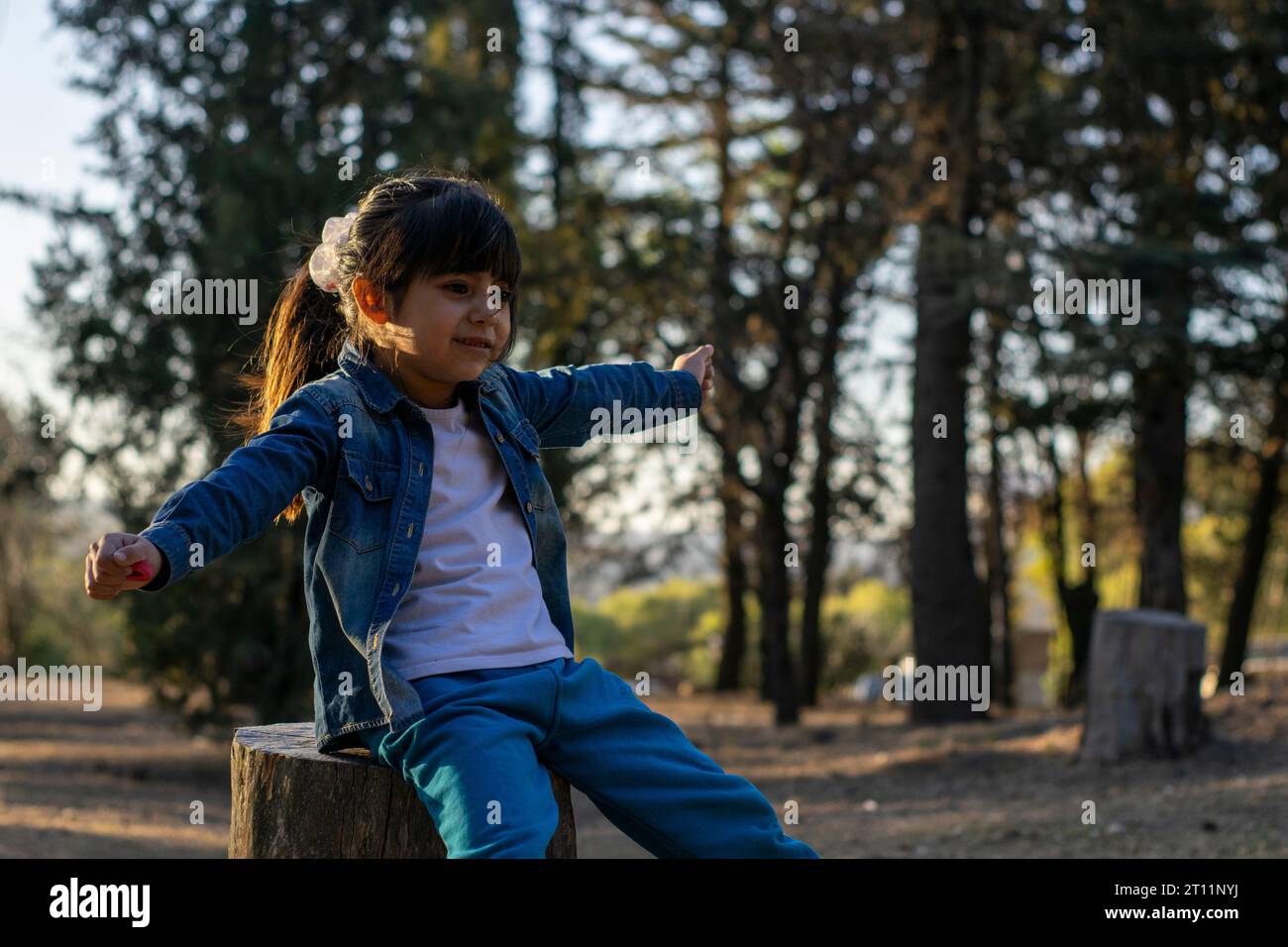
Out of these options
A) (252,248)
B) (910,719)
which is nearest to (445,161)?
(252,248)

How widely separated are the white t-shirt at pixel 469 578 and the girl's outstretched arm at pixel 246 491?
308mm

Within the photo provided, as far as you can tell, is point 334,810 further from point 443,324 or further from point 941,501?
point 941,501

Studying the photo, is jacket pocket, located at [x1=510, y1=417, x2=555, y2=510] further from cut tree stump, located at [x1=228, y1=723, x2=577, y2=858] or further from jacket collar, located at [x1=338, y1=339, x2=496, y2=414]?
cut tree stump, located at [x1=228, y1=723, x2=577, y2=858]

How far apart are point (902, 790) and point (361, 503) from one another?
815 centimetres

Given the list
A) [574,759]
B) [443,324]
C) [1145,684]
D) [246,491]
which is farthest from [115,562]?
[1145,684]

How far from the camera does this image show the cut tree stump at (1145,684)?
361 inches

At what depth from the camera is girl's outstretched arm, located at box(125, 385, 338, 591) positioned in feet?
8.56

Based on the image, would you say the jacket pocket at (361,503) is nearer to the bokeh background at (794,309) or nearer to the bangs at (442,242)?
the bangs at (442,242)

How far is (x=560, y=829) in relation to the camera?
3.38m

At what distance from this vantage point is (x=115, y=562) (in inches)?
97.7

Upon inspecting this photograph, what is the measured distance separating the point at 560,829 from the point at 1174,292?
9.83m

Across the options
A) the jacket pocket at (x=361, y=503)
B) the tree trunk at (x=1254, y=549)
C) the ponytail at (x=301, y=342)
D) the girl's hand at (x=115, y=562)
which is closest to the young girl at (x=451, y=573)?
the jacket pocket at (x=361, y=503)

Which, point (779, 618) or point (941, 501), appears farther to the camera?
point (779, 618)
